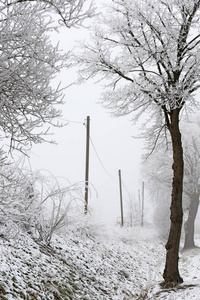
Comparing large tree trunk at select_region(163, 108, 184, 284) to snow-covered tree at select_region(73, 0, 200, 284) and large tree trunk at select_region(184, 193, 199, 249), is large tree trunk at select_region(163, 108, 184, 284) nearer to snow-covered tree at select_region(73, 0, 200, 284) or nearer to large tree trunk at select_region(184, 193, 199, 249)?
snow-covered tree at select_region(73, 0, 200, 284)

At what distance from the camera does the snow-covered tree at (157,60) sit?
6.97m

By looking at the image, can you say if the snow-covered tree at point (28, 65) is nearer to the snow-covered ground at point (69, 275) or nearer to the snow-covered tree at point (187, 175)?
the snow-covered ground at point (69, 275)

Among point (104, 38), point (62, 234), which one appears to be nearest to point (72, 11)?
point (104, 38)

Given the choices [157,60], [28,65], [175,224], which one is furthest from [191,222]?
[28,65]

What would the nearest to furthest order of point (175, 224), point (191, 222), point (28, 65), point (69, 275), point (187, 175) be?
1. point (28, 65)
2. point (69, 275)
3. point (175, 224)
4. point (187, 175)
5. point (191, 222)

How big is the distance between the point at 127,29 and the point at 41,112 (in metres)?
4.70

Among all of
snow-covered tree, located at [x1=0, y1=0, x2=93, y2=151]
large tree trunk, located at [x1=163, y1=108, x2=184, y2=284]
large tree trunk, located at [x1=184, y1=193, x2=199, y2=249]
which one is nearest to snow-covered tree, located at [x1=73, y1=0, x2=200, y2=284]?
large tree trunk, located at [x1=163, y1=108, x2=184, y2=284]

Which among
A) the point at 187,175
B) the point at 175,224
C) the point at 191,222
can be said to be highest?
the point at 187,175

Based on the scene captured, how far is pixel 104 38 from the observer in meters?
8.26

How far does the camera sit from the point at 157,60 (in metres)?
7.19

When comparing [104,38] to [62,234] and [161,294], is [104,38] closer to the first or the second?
[62,234]

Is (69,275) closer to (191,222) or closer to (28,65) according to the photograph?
(28,65)

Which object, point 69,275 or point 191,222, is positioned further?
point 191,222

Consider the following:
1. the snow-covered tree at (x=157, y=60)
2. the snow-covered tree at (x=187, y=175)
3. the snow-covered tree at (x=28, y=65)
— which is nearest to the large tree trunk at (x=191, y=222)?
the snow-covered tree at (x=187, y=175)
